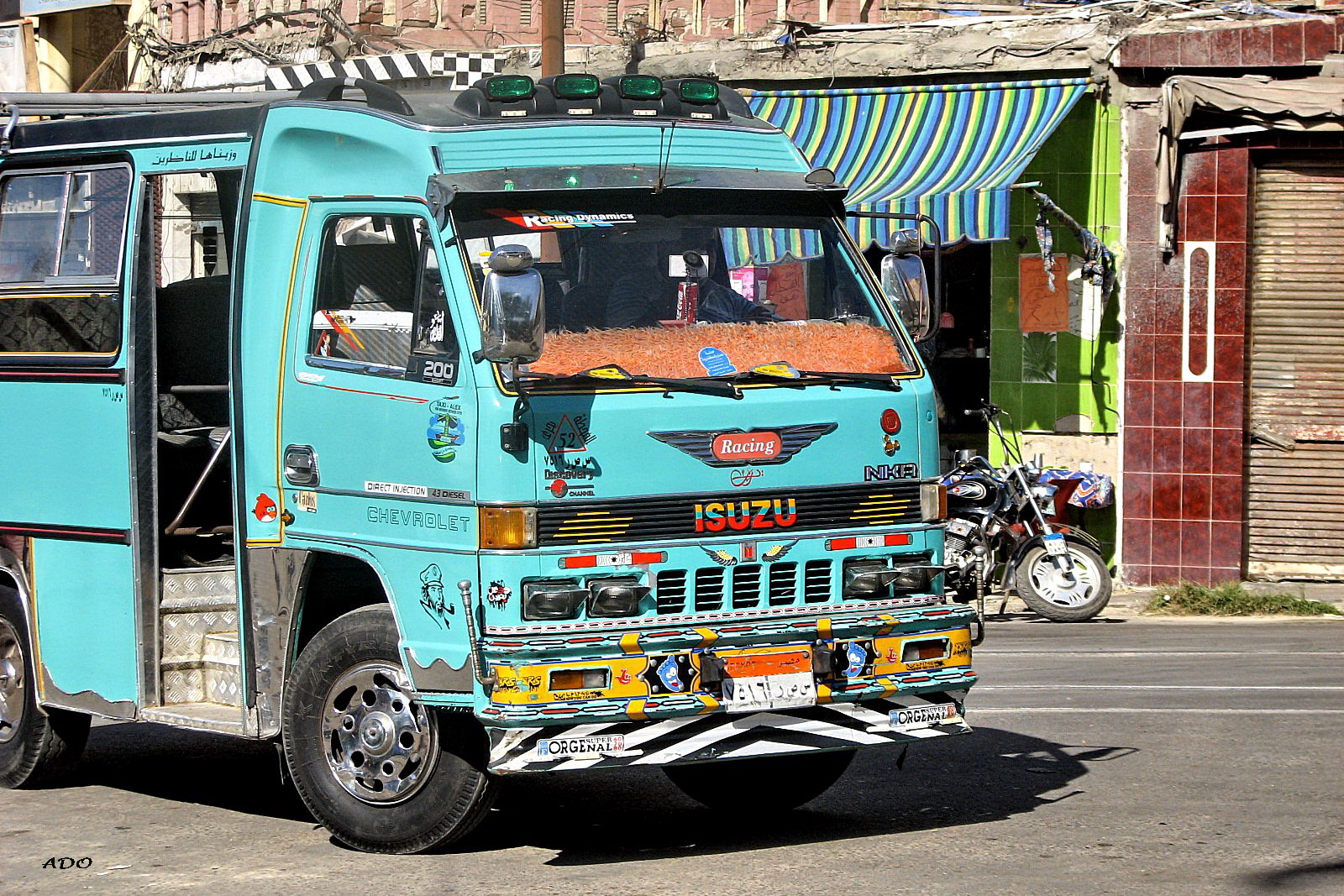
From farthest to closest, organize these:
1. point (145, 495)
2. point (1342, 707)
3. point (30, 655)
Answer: point (1342, 707), point (30, 655), point (145, 495)

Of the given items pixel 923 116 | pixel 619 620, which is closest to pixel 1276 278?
pixel 923 116

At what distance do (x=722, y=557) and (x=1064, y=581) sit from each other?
8216 mm

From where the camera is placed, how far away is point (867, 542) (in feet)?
23.7

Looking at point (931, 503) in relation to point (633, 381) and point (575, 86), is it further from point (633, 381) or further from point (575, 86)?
point (575, 86)

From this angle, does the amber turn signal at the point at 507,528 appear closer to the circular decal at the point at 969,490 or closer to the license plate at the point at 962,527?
the license plate at the point at 962,527

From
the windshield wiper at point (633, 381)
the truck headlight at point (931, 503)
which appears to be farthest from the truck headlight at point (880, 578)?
the windshield wiper at point (633, 381)

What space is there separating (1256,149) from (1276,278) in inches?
43.6

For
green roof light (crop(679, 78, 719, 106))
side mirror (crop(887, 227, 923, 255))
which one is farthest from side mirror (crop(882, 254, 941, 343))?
green roof light (crop(679, 78, 719, 106))

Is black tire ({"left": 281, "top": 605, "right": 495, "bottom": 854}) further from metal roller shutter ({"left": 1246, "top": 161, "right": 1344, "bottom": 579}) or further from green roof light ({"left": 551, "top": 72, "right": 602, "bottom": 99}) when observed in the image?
metal roller shutter ({"left": 1246, "top": 161, "right": 1344, "bottom": 579})

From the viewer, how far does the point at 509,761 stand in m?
6.68

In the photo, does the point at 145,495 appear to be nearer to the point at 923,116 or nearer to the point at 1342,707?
the point at 1342,707

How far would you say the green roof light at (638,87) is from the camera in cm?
784

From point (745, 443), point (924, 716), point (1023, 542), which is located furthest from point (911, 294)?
point (1023, 542)

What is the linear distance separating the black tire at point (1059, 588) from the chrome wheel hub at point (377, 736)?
8364 mm
